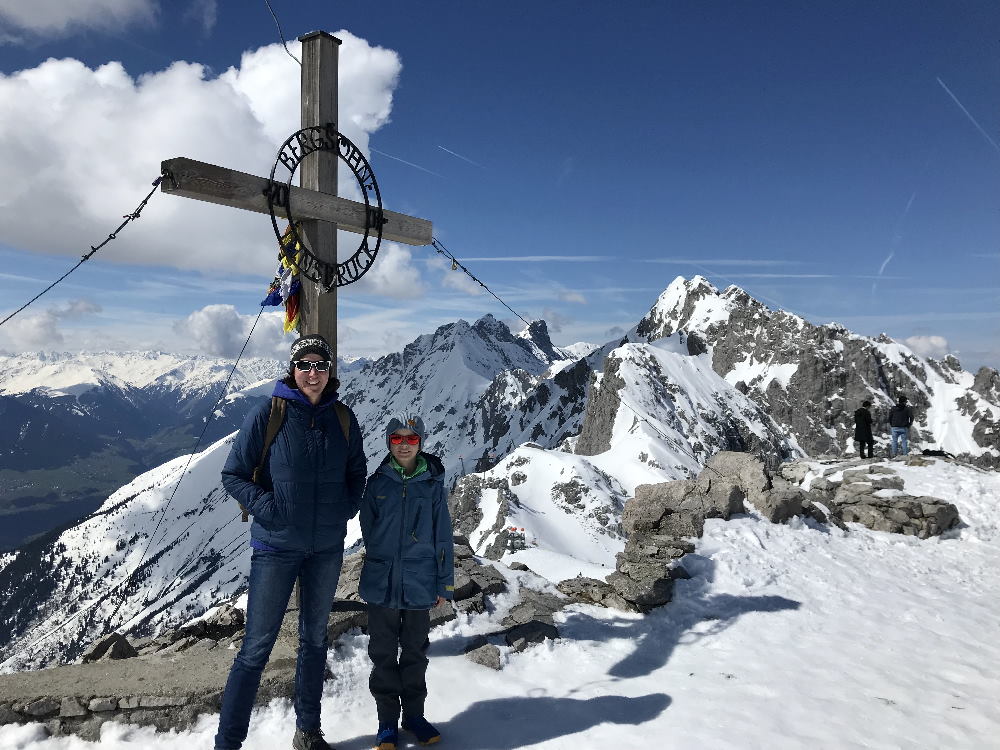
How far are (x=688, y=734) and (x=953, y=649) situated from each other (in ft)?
19.0

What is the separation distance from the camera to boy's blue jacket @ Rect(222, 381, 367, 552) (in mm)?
5039

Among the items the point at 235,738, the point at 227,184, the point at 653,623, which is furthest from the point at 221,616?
the point at 653,623

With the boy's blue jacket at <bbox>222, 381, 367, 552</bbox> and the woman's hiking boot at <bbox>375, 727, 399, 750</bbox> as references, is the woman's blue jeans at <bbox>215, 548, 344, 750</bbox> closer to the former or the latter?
the boy's blue jacket at <bbox>222, 381, 367, 552</bbox>

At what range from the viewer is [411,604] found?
5645mm

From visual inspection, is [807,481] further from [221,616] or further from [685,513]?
[221,616]

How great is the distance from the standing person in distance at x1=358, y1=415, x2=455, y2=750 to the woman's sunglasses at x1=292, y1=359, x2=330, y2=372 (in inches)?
35.1

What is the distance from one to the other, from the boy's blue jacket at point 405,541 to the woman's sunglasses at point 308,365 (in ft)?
3.72

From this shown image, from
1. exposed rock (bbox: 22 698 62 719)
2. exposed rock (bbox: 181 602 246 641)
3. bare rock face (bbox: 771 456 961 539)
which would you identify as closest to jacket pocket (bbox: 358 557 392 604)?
exposed rock (bbox: 22 698 62 719)

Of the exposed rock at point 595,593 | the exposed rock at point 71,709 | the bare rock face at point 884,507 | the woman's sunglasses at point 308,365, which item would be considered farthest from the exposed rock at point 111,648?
the bare rock face at point 884,507

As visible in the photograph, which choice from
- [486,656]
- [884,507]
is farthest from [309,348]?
[884,507]

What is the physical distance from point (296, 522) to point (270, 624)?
1.02 meters

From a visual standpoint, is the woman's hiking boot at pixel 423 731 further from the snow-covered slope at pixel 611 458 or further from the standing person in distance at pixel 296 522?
the snow-covered slope at pixel 611 458

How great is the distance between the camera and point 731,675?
7.51 m

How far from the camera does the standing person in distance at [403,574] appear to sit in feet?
18.5
